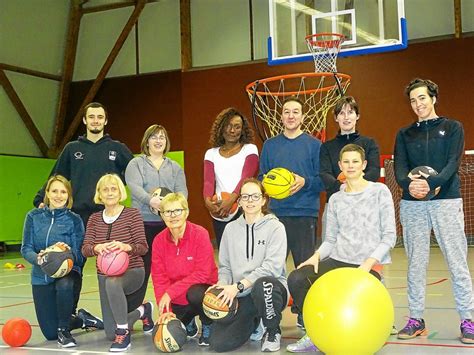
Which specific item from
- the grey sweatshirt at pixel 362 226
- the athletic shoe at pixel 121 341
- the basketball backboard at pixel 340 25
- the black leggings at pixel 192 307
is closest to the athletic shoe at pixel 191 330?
the black leggings at pixel 192 307

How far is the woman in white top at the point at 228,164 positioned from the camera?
17.9 feet

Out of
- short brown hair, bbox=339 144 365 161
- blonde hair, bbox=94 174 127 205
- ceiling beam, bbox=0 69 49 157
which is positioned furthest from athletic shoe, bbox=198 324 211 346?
ceiling beam, bbox=0 69 49 157

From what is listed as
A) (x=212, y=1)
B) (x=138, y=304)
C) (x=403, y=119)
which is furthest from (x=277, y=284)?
(x=212, y=1)

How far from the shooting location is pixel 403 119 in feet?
49.0

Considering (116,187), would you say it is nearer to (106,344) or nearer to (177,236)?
(177,236)

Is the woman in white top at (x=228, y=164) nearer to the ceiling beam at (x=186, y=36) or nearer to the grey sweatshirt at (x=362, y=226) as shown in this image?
the grey sweatshirt at (x=362, y=226)

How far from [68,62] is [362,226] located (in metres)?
15.8

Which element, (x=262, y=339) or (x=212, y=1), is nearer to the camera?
(x=262, y=339)

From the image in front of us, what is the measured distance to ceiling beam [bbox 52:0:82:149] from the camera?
18.9 meters

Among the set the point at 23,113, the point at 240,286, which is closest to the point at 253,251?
the point at 240,286

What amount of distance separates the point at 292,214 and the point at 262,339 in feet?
3.34

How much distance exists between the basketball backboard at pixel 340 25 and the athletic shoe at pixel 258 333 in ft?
17.6

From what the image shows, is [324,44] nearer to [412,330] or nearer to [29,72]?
[412,330]

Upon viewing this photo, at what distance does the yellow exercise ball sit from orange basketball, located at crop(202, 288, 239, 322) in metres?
0.72
